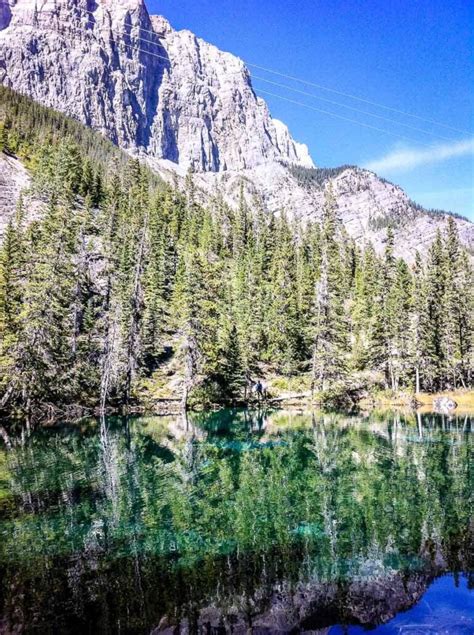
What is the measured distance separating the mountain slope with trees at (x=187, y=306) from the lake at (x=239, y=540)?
17.2 meters

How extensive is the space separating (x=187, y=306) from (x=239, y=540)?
3867 cm

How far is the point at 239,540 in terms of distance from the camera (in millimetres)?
17453

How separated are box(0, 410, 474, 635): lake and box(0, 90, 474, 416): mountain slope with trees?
1720 cm

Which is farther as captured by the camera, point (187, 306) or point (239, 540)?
point (187, 306)

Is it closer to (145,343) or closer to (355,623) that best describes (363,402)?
(145,343)

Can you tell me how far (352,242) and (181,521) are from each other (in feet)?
337

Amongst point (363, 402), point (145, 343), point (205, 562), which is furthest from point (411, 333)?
point (205, 562)

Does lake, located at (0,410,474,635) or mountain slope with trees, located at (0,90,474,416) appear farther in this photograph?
mountain slope with trees, located at (0,90,474,416)

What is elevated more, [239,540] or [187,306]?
[187,306]

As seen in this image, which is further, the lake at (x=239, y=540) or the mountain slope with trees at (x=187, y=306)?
the mountain slope with trees at (x=187, y=306)

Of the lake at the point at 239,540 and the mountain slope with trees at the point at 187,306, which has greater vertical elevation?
the mountain slope with trees at the point at 187,306

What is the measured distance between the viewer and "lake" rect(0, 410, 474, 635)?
12.7 metres

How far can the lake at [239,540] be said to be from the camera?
12.7m

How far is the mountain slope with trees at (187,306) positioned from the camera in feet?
164
